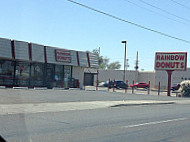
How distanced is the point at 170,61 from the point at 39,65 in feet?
53.2

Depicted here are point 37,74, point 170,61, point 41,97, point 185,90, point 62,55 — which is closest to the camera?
point 41,97

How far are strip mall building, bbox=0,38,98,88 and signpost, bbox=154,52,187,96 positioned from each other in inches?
336

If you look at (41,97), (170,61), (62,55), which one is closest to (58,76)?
(62,55)

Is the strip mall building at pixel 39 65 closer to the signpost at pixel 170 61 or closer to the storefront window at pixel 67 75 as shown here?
the storefront window at pixel 67 75

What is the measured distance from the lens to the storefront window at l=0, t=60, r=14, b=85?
30730 mm

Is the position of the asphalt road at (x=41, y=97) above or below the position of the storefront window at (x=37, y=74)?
below

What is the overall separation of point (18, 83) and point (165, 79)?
132 feet

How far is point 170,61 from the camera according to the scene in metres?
39.1

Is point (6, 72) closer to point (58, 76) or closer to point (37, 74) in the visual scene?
point (37, 74)

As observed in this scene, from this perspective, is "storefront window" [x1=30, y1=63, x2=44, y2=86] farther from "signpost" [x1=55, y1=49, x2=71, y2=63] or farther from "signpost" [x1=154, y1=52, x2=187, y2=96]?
"signpost" [x1=154, y1=52, x2=187, y2=96]

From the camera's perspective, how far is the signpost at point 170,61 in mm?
38000

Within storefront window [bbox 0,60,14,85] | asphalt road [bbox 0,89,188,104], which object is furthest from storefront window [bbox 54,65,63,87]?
asphalt road [bbox 0,89,188,104]

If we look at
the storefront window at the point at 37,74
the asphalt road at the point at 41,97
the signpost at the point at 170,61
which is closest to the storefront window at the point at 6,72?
the storefront window at the point at 37,74

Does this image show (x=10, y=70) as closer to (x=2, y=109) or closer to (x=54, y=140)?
(x=2, y=109)
